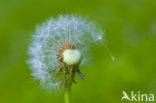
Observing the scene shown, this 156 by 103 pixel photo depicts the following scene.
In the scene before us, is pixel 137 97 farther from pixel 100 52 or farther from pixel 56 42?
pixel 100 52

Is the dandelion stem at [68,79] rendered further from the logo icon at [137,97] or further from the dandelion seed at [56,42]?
the logo icon at [137,97]

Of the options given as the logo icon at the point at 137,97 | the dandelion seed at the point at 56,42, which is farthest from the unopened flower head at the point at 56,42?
the logo icon at the point at 137,97

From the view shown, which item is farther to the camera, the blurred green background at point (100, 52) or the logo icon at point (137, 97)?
the blurred green background at point (100, 52)

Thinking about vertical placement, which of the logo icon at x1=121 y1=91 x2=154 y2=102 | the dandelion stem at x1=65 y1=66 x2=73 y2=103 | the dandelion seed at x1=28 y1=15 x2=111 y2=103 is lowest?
the logo icon at x1=121 y1=91 x2=154 y2=102

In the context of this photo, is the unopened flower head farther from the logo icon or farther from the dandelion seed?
the logo icon

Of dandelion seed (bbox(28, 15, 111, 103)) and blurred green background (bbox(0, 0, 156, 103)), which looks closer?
dandelion seed (bbox(28, 15, 111, 103))

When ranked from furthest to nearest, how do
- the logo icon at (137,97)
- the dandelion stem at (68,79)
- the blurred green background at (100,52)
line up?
the blurred green background at (100,52)
the logo icon at (137,97)
the dandelion stem at (68,79)

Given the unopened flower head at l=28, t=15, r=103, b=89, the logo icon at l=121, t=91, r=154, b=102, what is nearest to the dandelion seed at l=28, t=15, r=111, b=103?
the unopened flower head at l=28, t=15, r=103, b=89

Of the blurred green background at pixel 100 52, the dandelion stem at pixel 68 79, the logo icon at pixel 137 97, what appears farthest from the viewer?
the blurred green background at pixel 100 52

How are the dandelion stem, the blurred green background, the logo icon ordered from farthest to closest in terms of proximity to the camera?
the blurred green background
the logo icon
the dandelion stem
